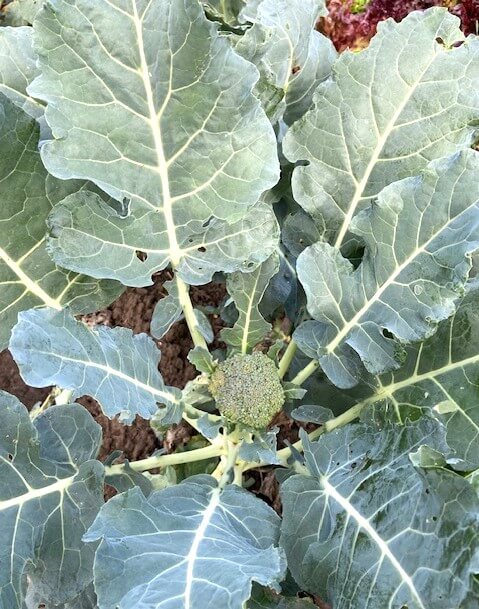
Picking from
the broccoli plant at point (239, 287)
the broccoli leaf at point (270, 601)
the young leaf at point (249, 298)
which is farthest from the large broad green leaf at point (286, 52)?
the broccoli leaf at point (270, 601)

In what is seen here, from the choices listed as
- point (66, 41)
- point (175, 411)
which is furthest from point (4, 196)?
point (175, 411)

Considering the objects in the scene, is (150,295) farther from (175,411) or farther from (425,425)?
(425,425)

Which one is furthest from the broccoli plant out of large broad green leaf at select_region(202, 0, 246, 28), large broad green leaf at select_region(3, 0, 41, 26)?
large broad green leaf at select_region(3, 0, 41, 26)

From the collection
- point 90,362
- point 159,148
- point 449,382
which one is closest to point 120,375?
point 90,362

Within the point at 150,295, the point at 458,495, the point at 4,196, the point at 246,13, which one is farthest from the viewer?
the point at 150,295

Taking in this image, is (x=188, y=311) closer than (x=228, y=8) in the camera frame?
Yes

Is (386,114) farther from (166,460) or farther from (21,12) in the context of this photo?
(21,12)

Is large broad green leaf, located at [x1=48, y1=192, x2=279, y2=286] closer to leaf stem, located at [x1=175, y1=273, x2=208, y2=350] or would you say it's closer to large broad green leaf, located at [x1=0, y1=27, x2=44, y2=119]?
leaf stem, located at [x1=175, y1=273, x2=208, y2=350]

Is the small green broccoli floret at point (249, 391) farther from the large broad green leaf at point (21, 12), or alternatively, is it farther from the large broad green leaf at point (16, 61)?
the large broad green leaf at point (21, 12)
